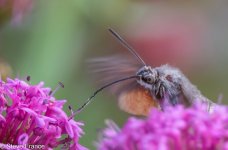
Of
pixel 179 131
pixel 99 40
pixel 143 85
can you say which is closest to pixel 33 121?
pixel 143 85

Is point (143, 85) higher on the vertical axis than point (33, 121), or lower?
higher

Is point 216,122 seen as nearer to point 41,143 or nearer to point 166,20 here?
point 41,143

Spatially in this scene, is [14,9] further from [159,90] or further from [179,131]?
[179,131]

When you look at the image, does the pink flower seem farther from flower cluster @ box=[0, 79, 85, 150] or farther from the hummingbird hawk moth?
flower cluster @ box=[0, 79, 85, 150]

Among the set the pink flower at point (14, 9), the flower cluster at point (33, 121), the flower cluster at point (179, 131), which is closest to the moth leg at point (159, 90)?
the flower cluster at point (33, 121)

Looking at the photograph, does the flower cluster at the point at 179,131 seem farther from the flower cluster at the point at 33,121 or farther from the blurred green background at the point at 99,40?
the blurred green background at the point at 99,40

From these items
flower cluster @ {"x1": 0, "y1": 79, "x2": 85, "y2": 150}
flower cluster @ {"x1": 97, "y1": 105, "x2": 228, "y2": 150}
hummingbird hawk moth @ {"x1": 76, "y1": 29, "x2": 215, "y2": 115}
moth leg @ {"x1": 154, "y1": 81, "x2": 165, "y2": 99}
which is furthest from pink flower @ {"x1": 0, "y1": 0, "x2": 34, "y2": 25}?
flower cluster @ {"x1": 97, "y1": 105, "x2": 228, "y2": 150}

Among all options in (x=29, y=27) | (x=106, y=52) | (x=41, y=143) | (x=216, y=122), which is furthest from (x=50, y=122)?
(x=106, y=52)
